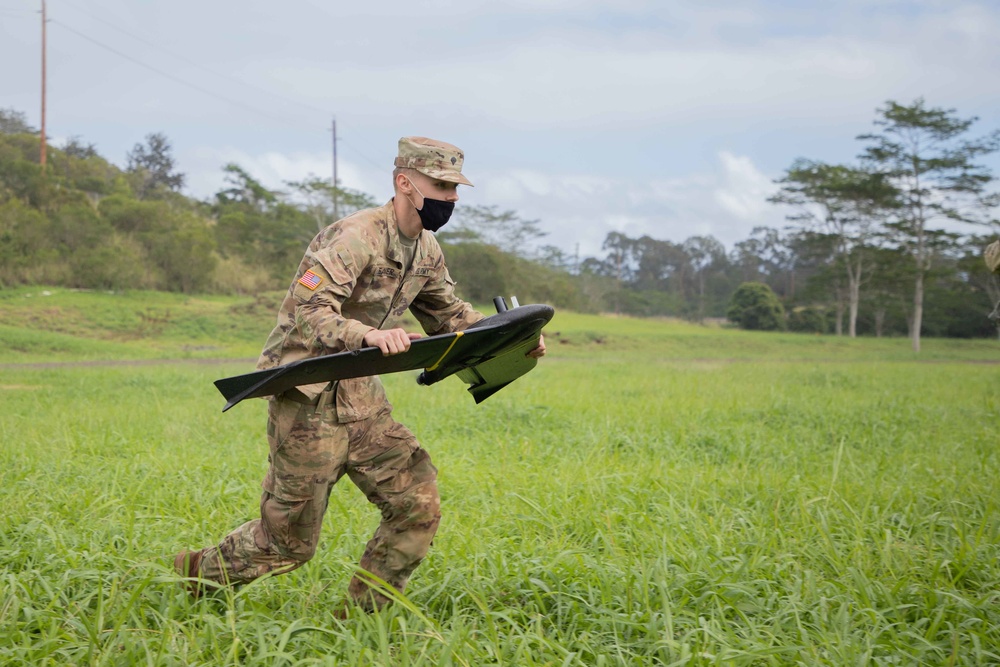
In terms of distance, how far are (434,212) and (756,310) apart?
4680 cm

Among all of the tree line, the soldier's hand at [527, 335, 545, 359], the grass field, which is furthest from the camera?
the tree line

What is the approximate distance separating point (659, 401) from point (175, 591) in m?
7.10

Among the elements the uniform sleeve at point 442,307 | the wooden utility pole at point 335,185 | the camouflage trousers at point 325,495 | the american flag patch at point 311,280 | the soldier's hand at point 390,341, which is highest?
the wooden utility pole at point 335,185

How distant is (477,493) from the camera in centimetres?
492

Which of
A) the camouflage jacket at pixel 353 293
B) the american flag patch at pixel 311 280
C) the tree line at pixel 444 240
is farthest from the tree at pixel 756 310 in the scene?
the american flag patch at pixel 311 280

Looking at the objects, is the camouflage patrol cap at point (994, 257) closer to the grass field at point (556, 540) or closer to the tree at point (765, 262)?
the grass field at point (556, 540)

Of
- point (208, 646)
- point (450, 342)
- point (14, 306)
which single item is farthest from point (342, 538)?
point (14, 306)

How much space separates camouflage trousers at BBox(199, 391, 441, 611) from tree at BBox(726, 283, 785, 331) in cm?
4638

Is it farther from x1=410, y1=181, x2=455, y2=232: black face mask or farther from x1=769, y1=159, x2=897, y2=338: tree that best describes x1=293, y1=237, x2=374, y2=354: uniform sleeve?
x1=769, y1=159, x2=897, y2=338: tree

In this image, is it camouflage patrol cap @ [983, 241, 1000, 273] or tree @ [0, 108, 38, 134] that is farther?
tree @ [0, 108, 38, 134]

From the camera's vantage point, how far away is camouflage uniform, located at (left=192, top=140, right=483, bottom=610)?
2.96 meters

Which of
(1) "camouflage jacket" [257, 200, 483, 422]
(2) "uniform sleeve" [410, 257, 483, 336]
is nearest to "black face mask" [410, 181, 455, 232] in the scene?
(1) "camouflage jacket" [257, 200, 483, 422]

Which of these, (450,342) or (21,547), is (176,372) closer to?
(21,547)

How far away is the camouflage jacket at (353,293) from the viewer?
283 cm
